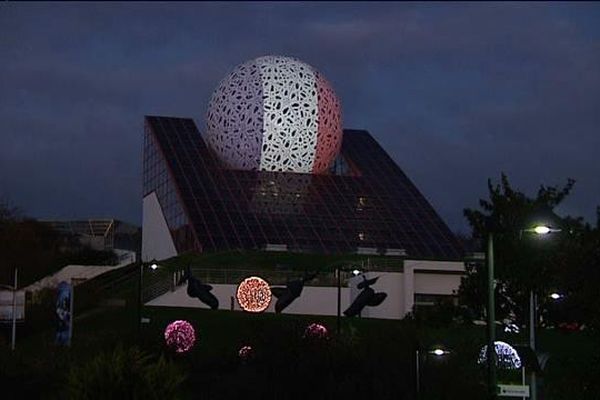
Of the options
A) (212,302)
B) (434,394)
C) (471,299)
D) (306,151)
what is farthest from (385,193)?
(434,394)

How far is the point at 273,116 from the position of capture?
55719 mm

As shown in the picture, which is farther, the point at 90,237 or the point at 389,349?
the point at 90,237

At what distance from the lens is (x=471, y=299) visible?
33188 millimetres

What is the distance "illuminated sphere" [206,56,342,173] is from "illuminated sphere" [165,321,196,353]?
27.9 meters

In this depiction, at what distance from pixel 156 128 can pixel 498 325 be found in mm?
35791

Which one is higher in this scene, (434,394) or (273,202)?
(273,202)

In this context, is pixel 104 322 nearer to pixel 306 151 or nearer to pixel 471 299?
pixel 471 299

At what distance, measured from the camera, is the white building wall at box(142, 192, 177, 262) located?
193ft

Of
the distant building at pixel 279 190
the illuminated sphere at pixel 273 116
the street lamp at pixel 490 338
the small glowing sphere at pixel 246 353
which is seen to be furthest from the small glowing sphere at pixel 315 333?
the illuminated sphere at pixel 273 116

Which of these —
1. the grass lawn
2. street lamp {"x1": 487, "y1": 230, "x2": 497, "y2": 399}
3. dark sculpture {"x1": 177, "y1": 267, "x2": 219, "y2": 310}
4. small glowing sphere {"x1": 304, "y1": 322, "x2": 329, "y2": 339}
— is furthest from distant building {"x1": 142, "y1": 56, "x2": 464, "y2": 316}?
street lamp {"x1": 487, "y1": 230, "x2": 497, "y2": 399}

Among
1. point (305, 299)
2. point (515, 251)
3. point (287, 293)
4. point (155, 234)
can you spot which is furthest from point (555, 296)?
point (155, 234)

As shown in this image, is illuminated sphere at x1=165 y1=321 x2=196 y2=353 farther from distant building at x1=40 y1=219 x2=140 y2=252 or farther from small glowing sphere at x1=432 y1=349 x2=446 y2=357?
distant building at x1=40 y1=219 x2=140 y2=252

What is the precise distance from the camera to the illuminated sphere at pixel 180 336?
91.3ft

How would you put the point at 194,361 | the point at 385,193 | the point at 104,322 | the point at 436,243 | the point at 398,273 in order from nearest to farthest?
the point at 194,361 → the point at 104,322 → the point at 398,273 → the point at 436,243 → the point at 385,193
